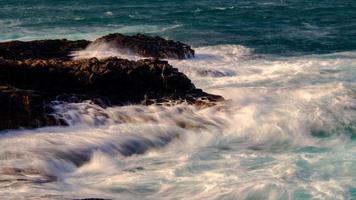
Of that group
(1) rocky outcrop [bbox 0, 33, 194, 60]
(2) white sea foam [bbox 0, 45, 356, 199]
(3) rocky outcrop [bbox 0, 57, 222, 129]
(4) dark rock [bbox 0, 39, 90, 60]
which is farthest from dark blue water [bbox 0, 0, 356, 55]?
(3) rocky outcrop [bbox 0, 57, 222, 129]

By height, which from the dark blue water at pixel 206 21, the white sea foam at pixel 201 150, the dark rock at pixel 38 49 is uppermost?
the dark rock at pixel 38 49

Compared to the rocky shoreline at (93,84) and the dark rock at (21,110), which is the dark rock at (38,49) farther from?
the dark rock at (21,110)

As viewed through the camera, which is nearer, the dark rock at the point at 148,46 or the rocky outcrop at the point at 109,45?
the rocky outcrop at the point at 109,45

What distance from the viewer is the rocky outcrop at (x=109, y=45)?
69.9 feet

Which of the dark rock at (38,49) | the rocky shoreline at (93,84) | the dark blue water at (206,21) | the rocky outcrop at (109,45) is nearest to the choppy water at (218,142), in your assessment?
the rocky shoreline at (93,84)

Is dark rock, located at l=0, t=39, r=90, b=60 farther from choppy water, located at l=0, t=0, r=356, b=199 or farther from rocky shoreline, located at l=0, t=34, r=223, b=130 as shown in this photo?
rocky shoreline, located at l=0, t=34, r=223, b=130

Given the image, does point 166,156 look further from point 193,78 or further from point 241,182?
point 193,78

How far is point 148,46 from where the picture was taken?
2370 centimetres

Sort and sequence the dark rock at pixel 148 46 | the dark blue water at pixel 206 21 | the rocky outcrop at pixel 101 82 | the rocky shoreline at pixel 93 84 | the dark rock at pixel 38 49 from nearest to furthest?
the rocky shoreline at pixel 93 84 < the rocky outcrop at pixel 101 82 < the dark rock at pixel 38 49 < the dark rock at pixel 148 46 < the dark blue water at pixel 206 21

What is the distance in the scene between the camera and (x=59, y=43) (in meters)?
23.2

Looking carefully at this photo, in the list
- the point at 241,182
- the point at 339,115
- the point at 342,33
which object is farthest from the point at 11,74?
the point at 342,33

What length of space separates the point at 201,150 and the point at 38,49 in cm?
1032

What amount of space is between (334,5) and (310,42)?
15.8m

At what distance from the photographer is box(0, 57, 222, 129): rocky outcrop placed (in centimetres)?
1484
